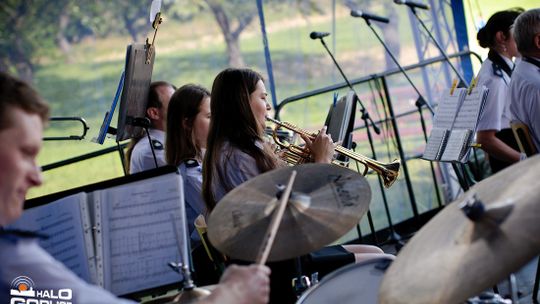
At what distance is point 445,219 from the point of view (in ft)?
8.43

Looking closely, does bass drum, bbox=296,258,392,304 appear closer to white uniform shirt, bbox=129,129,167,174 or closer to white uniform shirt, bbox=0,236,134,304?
white uniform shirt, bbox=0,236,134,304

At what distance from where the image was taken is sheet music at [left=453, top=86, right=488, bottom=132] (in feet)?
15.7

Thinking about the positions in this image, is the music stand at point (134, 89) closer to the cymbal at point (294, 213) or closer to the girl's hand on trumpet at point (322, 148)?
the girl's hand on trumpet at point (322, 148)

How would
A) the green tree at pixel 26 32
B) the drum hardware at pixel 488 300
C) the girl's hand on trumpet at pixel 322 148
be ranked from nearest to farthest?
the drum hardware at pixel 488 300, the girl's hand on trumpet at pixel 322 148, the green tree at pixel 26 32

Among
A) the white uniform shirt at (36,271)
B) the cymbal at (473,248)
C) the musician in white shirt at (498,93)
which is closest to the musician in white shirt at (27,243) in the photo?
the white uniform shirt at (36,271)

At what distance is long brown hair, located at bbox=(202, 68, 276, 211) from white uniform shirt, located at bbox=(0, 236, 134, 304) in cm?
209

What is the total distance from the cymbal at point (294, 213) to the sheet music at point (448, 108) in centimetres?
225

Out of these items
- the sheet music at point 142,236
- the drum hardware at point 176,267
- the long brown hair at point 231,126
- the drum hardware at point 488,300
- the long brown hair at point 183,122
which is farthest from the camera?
the long brown hair at point 183,122

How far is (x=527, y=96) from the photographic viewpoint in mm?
5230

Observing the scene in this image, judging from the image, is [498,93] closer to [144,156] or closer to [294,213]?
[144,156]

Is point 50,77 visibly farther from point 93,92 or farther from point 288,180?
point 288,180

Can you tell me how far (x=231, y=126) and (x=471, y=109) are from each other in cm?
144

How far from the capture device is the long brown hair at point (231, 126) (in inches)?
167

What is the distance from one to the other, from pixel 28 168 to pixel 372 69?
6.10 meters
